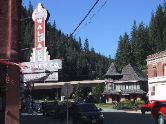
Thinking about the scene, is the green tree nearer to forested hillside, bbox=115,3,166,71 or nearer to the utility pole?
forested hillside, bbox=115,3,166,71

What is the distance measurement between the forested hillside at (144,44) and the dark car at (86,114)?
377 feet

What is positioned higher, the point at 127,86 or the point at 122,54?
the point at 122,54

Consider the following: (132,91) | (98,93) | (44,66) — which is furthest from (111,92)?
(44,66)

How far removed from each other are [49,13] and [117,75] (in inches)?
3720

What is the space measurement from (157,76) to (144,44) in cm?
8082

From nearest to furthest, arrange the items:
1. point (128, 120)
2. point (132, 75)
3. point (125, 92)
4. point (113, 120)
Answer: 1. point (128, 120)
2. point (113, 120)
3. point (125, 92)
4. point (132, 75)

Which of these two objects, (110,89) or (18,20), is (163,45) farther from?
(18,20)

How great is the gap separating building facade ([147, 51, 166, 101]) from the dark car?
42030 mm

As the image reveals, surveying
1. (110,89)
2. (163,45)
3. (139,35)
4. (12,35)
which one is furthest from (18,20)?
(139,35)

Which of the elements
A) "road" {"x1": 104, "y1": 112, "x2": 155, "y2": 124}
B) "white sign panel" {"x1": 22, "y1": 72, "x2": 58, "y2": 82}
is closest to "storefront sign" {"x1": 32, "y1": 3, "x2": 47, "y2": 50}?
"white sign panel" {"x1": 22, "y1": 72, "x2": 58, "y2": 82}

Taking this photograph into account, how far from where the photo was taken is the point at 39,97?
561 feet

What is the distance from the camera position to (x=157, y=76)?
75188 millimetres

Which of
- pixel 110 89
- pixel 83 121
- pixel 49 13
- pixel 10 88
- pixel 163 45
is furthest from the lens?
pixel 163 45

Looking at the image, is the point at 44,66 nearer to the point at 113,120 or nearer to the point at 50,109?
the point at 113,120
